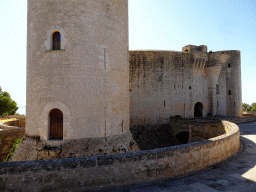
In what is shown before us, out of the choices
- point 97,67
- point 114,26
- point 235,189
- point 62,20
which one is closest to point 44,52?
point 62,20

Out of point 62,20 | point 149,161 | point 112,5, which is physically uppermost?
point 112,5

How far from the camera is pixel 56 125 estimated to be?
7.67m

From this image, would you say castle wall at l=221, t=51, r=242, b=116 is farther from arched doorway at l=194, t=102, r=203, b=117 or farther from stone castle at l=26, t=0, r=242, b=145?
stone castle at l=26, t=0, r=242, b=145

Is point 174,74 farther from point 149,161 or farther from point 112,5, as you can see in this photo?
point 149,161

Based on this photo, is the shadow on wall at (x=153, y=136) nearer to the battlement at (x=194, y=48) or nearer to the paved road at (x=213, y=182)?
the battlement at (x=194, y=48)

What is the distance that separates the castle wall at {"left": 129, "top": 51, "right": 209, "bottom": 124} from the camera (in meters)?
17.7

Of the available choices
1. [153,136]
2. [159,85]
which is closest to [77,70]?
[153,136]

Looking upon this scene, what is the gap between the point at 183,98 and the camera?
1886 centimetres

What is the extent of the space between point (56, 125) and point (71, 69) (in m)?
2.38

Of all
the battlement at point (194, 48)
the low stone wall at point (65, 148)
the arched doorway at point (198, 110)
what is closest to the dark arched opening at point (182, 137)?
the arched doorway at point (198, 110)

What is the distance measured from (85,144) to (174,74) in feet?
44.2

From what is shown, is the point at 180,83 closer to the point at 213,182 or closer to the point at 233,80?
the point at 233,80

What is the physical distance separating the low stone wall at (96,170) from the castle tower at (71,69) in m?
3.36

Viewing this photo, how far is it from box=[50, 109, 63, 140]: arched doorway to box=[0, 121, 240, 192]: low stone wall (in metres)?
3.96
